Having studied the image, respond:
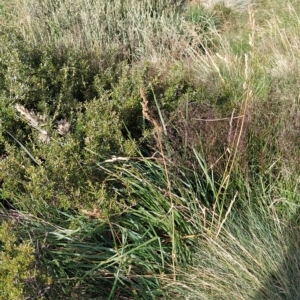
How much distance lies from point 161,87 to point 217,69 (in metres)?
0.71

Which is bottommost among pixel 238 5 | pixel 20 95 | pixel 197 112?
pixel 238 5

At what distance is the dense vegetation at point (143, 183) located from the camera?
246cm

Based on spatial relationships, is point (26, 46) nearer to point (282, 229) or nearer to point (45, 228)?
point (45, 228)

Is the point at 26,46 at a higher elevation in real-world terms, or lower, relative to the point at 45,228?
higher

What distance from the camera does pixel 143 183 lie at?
281 cm

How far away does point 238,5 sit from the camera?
7.30 m

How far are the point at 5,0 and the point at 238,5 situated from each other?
3446mm

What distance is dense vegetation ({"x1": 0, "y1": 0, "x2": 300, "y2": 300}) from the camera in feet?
8.07

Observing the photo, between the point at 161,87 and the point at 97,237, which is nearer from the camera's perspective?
the point at 97,237

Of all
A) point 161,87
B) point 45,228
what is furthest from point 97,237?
point 161,87

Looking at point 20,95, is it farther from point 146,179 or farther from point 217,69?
point 217,69

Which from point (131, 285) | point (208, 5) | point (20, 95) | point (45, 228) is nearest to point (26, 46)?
point (20, 95)

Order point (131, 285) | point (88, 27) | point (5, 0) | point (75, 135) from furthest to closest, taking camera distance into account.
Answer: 1. point (5, 0)
2. point (88, 27)
3. point (75, 135)
4. point (131, 285)

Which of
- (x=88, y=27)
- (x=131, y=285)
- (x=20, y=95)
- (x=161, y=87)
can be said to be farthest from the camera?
(x=88, y=27)
